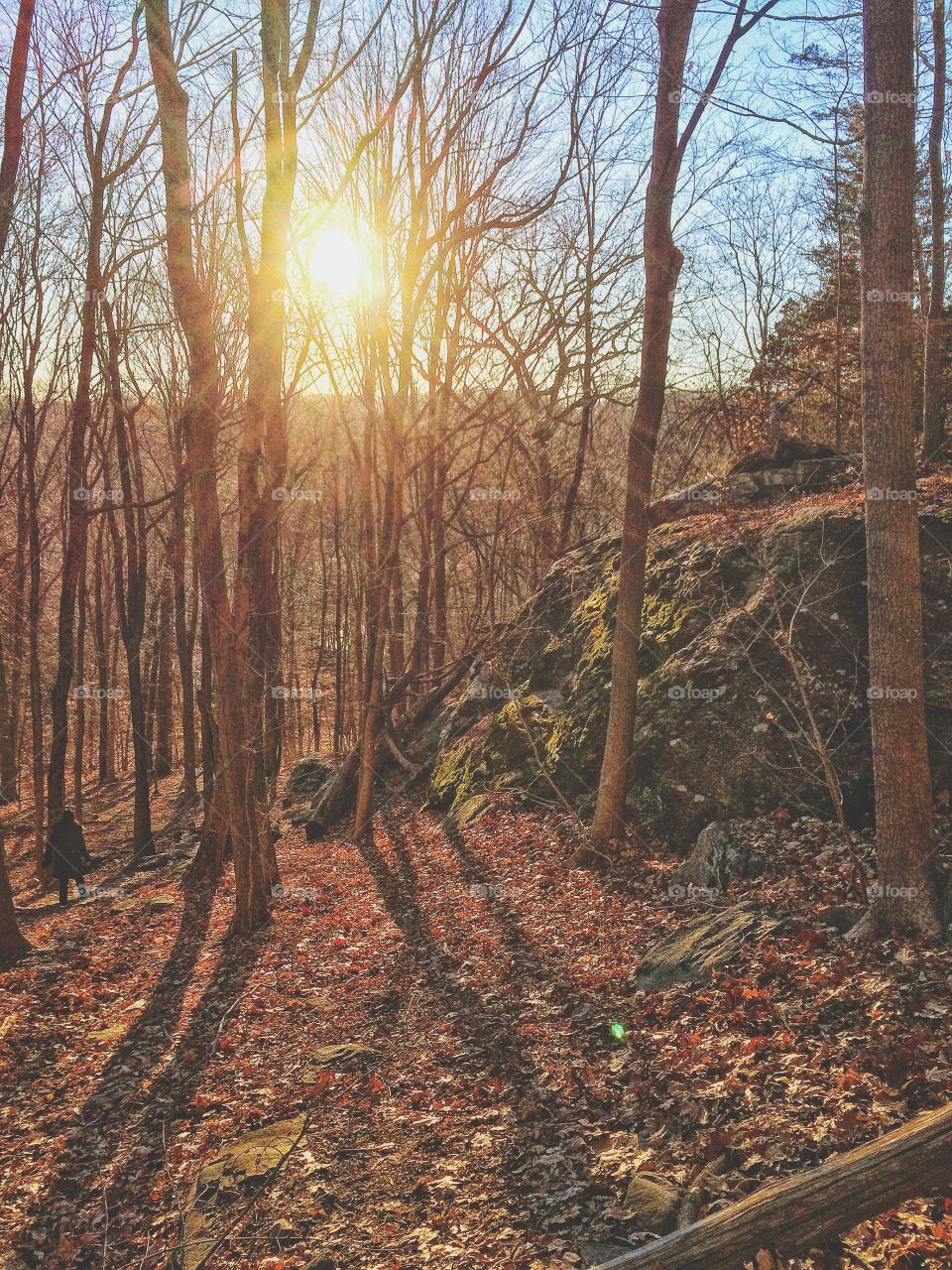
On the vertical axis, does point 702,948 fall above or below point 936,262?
below

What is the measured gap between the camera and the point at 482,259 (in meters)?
14.5

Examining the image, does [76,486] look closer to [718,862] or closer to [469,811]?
[469,811]

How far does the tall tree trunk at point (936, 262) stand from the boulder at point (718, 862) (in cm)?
809

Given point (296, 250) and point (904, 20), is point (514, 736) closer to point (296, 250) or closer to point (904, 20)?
point (296, 250)

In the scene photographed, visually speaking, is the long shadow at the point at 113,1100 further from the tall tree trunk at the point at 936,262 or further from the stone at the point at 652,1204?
the tall tree trunk at the point at 936,262

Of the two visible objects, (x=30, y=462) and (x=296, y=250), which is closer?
(x=296, y=250)

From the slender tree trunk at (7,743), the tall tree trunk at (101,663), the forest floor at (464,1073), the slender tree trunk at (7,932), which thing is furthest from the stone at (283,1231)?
the tall tree trunk at (101,663)

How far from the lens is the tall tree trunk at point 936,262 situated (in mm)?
12375

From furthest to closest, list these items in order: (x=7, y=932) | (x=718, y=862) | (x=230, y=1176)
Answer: (x=7, y=932) < (x=718, y=862) < (x=230, y=1176)

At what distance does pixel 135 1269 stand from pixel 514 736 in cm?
875

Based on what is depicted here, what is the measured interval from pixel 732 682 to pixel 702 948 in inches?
153

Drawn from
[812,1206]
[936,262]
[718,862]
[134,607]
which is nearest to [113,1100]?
[812,1206]

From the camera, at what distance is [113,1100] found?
5777 millimetres

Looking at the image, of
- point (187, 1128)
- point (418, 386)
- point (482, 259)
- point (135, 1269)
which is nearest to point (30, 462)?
point (418, 386)
